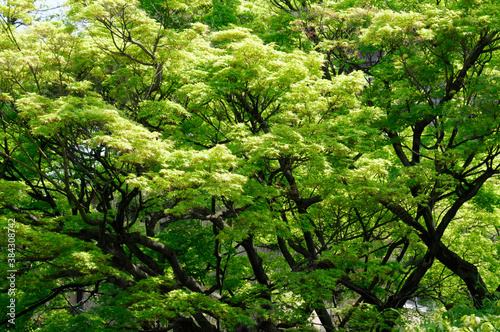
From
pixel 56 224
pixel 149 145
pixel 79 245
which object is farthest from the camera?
pixel 56 224

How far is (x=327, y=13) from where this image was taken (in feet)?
42.2

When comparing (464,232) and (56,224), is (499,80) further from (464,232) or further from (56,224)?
(56,224)

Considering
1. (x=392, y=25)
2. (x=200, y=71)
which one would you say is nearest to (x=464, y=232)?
(x=392, y=25)

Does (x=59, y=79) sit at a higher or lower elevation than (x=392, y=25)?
lower

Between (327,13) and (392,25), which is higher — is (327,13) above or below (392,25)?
above

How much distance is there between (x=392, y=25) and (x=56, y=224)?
29.2 feet

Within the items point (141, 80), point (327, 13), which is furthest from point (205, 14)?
point (141, 80)

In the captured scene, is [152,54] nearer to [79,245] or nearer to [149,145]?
[149,145]

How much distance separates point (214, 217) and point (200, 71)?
334cm

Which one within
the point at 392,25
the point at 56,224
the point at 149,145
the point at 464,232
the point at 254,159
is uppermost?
the point at 392,25

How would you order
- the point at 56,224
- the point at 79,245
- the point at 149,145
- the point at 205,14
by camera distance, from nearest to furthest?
the point at 149,145 < the point at 79,245 < the point at 56,224 < the point at 205,14

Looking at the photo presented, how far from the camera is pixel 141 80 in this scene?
34.7ft

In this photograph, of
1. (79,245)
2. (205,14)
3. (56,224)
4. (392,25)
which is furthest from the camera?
(205,14)

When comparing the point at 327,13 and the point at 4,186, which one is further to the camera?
the point at 327,13
